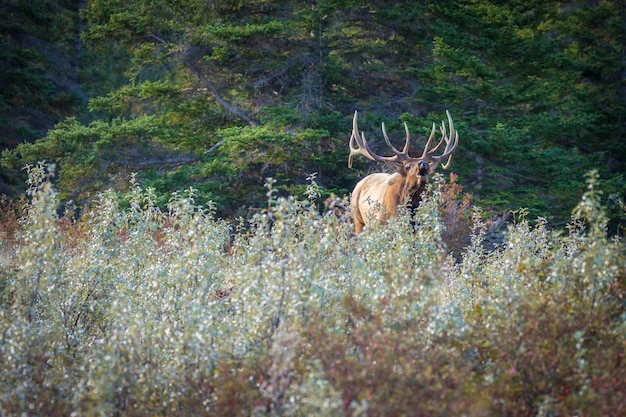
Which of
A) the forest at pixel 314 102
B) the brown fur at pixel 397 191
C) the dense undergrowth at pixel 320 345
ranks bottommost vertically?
the dense undergrowth at pixel 320 345

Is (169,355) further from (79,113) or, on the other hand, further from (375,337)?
(79,113)

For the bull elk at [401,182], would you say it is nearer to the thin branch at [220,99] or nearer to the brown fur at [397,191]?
the brown fur at [397,191]

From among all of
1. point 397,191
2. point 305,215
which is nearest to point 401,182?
point 397,191

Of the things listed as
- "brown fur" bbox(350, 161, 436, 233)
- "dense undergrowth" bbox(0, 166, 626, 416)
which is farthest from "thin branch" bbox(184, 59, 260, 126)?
"dense undergrowth" bbox(0, 166, 626, 416)

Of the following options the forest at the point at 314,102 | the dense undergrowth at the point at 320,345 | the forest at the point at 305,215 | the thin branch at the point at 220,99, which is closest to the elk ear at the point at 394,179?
the forest at the point at 305,215

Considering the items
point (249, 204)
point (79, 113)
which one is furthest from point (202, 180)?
point (79, 113)

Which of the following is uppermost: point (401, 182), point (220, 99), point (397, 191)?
point (220, 99)

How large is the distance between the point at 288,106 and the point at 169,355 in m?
10.0

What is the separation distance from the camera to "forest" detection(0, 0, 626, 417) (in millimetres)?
4512

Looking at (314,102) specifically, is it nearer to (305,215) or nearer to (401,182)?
(401,182)

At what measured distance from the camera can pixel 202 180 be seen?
14562 millimetres

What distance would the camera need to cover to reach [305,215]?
580 cm

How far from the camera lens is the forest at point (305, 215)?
4.51 metres

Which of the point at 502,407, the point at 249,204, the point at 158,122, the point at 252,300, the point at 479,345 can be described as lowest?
the point at 502,407
